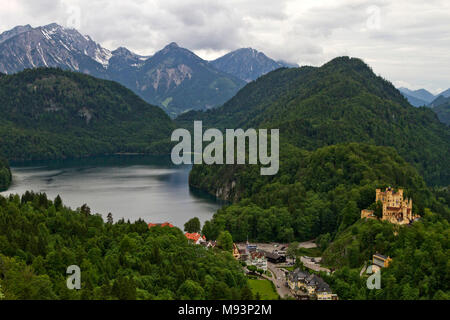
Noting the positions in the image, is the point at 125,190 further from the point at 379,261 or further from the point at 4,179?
the point at 379,261

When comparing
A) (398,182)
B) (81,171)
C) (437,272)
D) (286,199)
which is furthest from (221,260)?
(81,171)

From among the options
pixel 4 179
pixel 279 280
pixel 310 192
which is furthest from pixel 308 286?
pixel 4 179

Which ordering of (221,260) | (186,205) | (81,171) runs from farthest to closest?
(81,171) → (186,205) → (221,260)

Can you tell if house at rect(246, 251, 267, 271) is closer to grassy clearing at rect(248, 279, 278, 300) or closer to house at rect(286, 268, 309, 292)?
grassy clearing at rect(248, 279, 278, 300)

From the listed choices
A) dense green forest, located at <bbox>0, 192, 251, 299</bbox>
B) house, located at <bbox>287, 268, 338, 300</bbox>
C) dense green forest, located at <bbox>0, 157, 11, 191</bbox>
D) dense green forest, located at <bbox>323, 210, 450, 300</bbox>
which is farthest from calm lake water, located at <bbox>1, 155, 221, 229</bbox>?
house, located at <bbox>287, 268, 338, 300</bbox>
